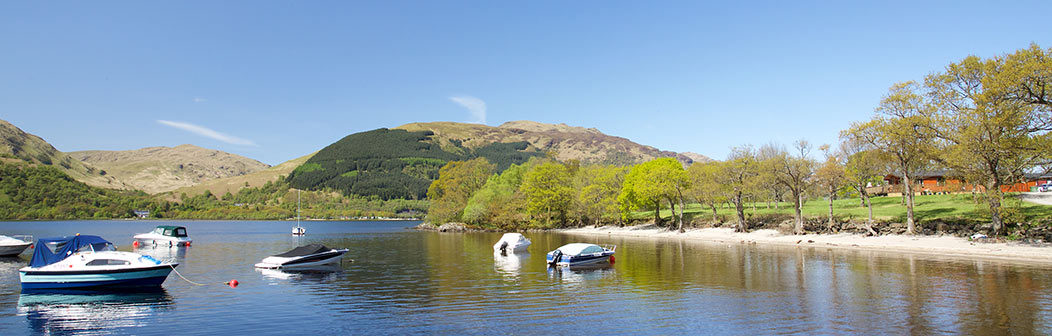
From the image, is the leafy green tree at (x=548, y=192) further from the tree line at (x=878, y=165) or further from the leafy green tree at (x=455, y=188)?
the leafy green tree at (x=455, y=188)

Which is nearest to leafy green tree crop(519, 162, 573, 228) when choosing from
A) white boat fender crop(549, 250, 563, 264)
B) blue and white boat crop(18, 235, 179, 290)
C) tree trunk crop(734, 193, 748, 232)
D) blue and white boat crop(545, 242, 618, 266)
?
tree trunk crop(734, 193, 748, 232)

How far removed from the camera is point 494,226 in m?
114

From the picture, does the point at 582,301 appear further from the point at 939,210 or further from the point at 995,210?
the point at 939,210

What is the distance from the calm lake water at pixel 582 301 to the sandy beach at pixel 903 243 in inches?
163

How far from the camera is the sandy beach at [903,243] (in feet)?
127

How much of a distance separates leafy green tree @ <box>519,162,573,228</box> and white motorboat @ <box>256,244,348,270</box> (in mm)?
69037

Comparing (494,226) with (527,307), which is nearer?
(527,307)

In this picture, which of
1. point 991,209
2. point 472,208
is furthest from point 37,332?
point 472,208

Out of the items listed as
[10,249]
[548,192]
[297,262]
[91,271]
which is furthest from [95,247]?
[548,192]

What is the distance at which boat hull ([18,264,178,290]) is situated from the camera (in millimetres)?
27406

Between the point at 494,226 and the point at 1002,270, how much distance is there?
295 ft

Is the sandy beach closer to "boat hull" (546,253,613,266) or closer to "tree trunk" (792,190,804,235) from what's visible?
"tree trunk" (792,190,804,235)

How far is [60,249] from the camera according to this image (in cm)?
3153

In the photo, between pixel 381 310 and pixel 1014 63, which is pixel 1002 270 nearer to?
pixel 1014 63
